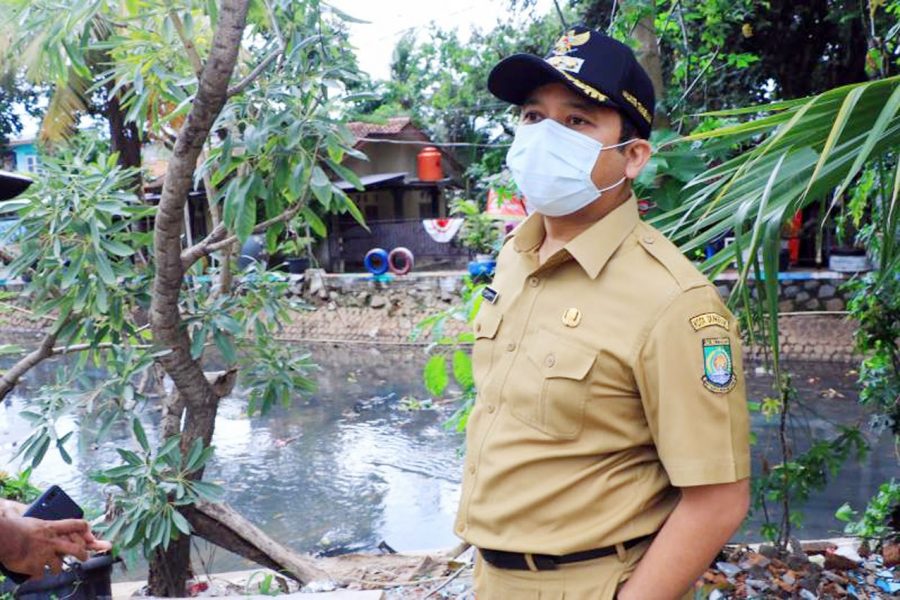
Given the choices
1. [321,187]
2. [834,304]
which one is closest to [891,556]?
[321,187]

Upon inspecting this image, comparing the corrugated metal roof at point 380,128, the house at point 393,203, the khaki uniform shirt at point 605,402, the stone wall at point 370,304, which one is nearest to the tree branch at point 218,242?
the khaki uniform shirt at point 605,402

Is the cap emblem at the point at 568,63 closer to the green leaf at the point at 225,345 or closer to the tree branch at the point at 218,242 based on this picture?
the tree branch at the point at 218,242

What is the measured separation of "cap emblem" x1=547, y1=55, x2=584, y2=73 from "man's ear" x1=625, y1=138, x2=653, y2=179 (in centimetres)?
16

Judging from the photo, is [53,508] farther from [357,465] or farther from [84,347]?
[357,465]

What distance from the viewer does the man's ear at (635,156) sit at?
132 centimetres

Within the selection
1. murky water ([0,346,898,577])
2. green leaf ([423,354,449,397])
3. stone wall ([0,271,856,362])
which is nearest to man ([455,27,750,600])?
green leaf ([423,354,449,397])

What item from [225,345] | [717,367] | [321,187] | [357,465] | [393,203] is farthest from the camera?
[393,203]

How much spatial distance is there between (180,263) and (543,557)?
2165 mm

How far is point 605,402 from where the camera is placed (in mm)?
1165

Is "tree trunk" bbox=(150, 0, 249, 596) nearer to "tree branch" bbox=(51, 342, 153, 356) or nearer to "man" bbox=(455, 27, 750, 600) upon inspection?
"tree branch" bbox=(51, 342, 153, 356)

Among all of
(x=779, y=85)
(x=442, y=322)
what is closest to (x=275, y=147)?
(x=442, y=322)

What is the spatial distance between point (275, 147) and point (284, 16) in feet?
1.50

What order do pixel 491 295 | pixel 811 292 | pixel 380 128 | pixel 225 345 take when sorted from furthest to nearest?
pixel 380 128 → pixel 811 292 → pixel 225 345 → pixel 491 295

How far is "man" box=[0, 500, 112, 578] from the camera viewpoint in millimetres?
1678
